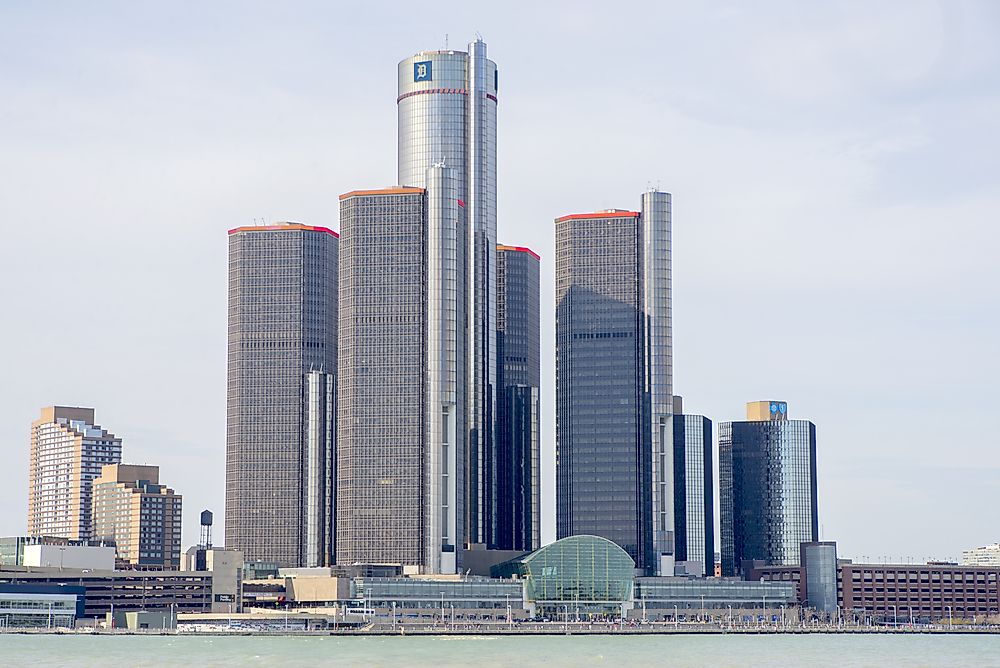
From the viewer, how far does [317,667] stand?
7446 inches

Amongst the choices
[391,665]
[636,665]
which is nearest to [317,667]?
[391,665]

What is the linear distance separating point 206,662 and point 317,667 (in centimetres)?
1682

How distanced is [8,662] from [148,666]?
55.2 feet

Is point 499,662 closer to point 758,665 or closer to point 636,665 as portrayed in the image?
point 636,665

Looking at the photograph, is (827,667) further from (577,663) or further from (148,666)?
(148,666)

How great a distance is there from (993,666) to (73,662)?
10308 centimetres

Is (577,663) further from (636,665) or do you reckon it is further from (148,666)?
(148,666)

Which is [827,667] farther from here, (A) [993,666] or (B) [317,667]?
(B) [317,667]

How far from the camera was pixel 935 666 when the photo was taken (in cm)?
19650

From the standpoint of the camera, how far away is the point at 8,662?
645 feet

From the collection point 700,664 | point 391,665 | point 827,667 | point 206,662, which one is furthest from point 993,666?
point 206,662

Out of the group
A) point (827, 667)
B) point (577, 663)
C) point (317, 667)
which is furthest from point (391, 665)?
point (827, 667)

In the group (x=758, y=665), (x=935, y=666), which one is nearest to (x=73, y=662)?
(x=758, y=665)

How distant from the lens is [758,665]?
196 m
